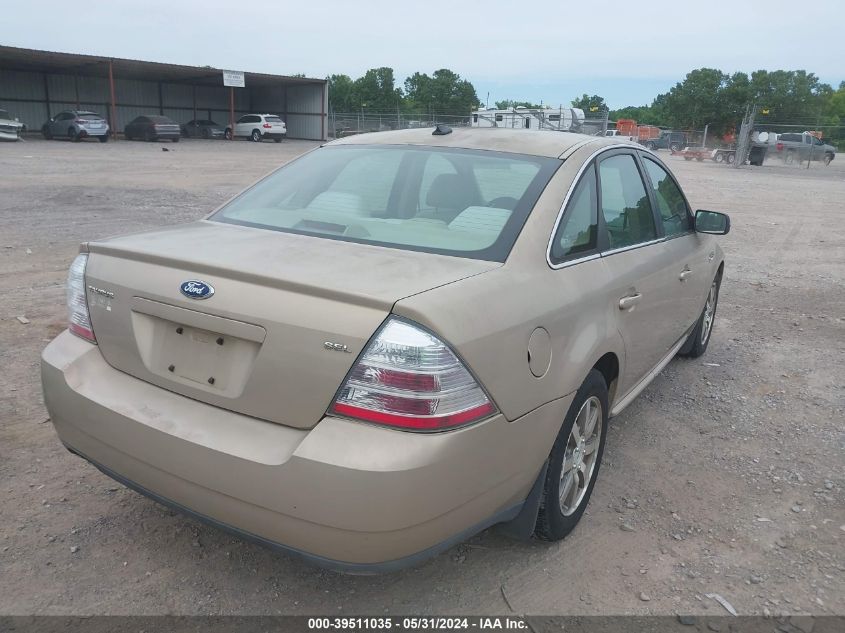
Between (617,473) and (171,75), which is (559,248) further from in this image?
(171,75)

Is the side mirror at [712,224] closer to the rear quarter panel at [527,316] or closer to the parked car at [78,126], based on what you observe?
the rear quarter panel at [527,316]

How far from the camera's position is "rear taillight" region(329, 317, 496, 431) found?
2008 millimetres

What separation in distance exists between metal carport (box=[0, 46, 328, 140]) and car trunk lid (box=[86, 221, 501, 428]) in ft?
130

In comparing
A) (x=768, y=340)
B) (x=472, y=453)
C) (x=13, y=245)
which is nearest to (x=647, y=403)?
(x=768, y=340)

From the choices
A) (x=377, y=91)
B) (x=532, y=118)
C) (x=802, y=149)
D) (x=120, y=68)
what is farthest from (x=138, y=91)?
(x=377, y=91)

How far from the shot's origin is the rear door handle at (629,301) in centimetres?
312

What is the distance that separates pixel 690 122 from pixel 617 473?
268 ft

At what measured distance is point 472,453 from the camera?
213 centimetres

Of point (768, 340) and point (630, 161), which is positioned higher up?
point (630, 161)

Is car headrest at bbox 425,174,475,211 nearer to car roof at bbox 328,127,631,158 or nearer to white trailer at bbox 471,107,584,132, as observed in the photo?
car roof at bbox 328,127,631,158

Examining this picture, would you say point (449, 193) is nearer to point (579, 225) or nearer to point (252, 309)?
point (579, 225)

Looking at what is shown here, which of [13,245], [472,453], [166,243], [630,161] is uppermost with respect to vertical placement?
[630,161]

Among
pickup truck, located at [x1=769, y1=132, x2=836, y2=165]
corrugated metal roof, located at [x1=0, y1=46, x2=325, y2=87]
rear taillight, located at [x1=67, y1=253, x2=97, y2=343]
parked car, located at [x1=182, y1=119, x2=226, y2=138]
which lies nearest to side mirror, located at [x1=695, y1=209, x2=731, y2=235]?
rear taillight, located at [x1=67, y1=253, x2=97, y2=343]

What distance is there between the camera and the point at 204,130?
146ft
